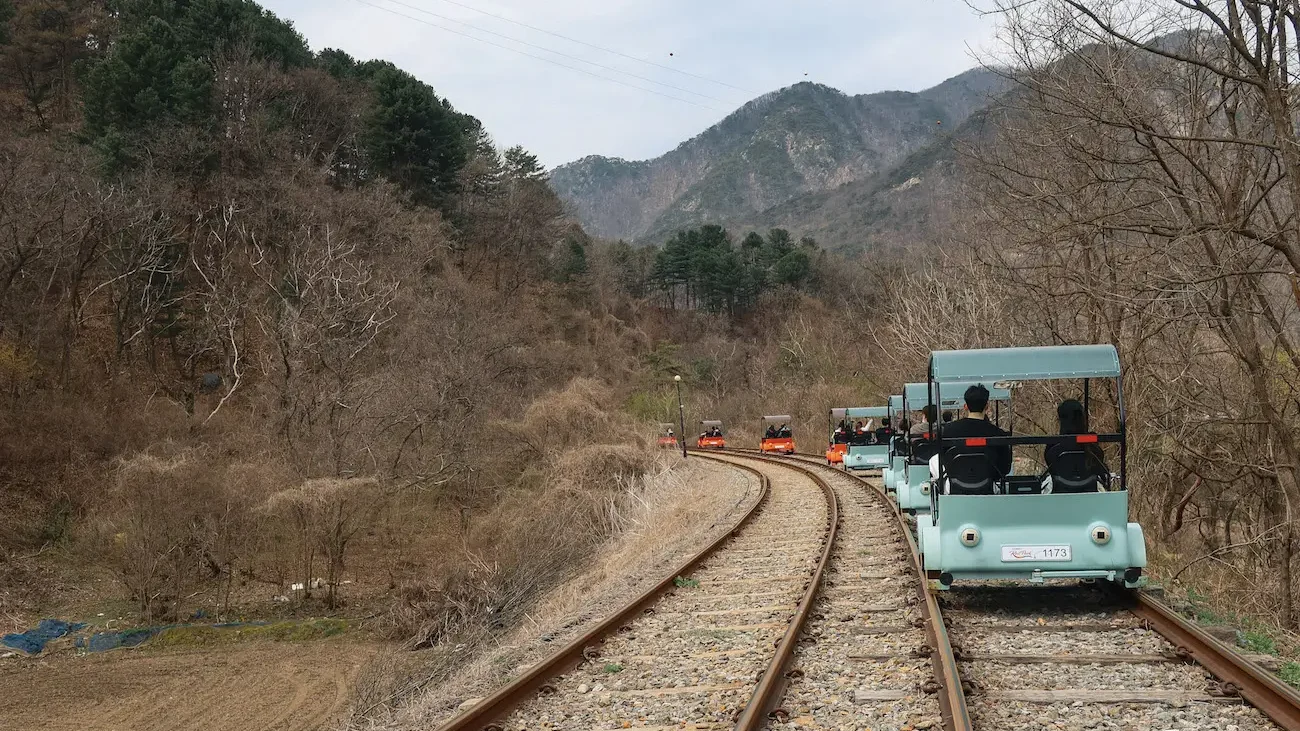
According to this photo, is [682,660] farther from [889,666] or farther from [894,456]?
[894,456]

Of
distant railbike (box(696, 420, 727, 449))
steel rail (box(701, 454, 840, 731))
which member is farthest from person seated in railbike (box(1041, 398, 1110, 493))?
distant railbike (box(696, 420, 727, 449))

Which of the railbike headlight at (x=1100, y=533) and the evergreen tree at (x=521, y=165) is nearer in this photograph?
the railbike headlight at (x=1100, y=533)

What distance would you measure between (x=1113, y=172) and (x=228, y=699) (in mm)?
16927

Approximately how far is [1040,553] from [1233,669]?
7.98 ft

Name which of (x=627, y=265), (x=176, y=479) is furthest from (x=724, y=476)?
(x=627, y=265)

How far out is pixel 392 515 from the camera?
29.9 m

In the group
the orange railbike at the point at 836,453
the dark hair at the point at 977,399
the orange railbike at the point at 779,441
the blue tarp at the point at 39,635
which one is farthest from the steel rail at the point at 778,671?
the orange railbike at the point at 779,441

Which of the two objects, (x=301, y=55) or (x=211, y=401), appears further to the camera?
(x=301, y=55)

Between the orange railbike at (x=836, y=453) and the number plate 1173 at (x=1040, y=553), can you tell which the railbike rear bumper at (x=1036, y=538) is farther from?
the orange railbike at (x=836, y=453)

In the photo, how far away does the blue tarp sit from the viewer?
2105 cm

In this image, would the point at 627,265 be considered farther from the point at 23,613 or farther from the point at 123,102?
the point at 23,613

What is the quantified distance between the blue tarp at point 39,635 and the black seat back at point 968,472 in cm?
2003

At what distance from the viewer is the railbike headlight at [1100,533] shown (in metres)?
8.95

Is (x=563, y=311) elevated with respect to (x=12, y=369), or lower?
elevated
